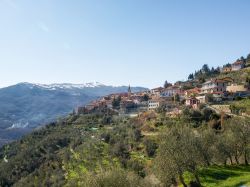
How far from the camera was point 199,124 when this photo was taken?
10262cm

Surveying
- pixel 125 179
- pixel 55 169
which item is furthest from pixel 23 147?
pixel 125 179

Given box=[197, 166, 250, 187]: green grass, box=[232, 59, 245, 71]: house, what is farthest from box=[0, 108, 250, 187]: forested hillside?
box=[232, 59, 245, 71]: house

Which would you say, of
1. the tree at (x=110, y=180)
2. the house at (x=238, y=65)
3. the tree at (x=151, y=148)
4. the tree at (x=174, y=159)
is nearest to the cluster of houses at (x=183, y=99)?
the tree at (x=151, y=148)

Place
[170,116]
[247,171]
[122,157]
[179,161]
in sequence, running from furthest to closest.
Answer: [170,116] → [122,157] → [247,171] → [179,161]

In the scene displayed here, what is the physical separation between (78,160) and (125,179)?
74547 mm

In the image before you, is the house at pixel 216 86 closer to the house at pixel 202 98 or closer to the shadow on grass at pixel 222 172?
the house at pixel 202 98

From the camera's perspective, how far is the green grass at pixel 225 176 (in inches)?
1999

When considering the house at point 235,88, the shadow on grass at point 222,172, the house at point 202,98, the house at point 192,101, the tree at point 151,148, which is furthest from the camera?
the house at point 235,88

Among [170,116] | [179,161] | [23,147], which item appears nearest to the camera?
[179,161]

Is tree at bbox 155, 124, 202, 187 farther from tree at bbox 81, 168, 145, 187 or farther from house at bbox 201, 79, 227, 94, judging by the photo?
house at bbox 201, 79, 227, 94

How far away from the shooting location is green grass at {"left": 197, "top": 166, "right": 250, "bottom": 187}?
5078cm

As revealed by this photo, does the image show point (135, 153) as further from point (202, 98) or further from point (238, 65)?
point (238, 65)

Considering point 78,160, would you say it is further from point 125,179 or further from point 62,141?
point 125,179

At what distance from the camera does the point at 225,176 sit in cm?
5791
